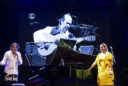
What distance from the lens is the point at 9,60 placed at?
540cm

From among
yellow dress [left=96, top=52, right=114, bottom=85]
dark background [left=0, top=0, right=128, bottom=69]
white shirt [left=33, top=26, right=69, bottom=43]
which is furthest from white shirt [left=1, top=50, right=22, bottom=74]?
dark background [left=0, top=0, right=128, bottom=69]

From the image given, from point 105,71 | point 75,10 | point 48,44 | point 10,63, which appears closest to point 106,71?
point 105,71

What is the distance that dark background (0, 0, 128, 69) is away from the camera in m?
8.80

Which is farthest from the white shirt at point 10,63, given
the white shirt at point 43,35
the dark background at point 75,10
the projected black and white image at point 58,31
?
the dark background at point 75,10

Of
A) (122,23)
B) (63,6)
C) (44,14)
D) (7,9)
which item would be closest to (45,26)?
(44,14)

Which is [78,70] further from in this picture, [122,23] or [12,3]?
[12,3]

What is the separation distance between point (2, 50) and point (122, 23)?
495cm

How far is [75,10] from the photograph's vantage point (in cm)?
888

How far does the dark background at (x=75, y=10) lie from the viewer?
8.80 metres

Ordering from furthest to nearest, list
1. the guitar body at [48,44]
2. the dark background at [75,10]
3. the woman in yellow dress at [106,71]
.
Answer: the dark background at [75,10], the guitar body at [48,44], the woman in yellow dress at [106,71]

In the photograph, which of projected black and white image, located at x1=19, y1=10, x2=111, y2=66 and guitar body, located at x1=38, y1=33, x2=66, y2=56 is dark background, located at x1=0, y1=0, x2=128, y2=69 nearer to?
projected black and white image, located at x1=19, y1=10, x2=111, y2=66

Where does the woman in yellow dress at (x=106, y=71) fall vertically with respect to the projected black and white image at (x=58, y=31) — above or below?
below

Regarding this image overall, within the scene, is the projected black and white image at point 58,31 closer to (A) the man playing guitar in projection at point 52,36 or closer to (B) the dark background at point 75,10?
(A) the man playing guitar in projection at point 52,36

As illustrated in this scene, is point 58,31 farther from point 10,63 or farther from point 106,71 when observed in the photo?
point 10,63
